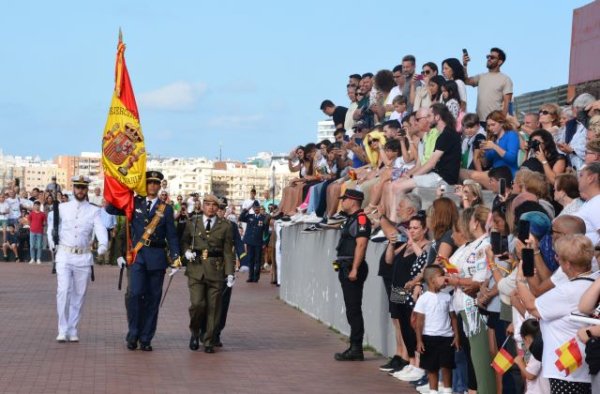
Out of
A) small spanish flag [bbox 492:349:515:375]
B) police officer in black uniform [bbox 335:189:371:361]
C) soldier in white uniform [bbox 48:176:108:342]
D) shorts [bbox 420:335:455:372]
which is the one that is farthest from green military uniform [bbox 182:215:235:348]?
small spanish flag [bbox 492:349:515:375]

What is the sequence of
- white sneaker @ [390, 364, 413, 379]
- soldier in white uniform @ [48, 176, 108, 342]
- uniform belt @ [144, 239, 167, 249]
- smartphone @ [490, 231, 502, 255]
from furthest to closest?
1. soldier in white uniform @ [48, 176, 108, 342]
2. uniform belt @ [144, 239, 167, 249]
3. white sneaker @ [390, 364, 413, 379]
4. smartphone @ [490, 231, 502, 255]

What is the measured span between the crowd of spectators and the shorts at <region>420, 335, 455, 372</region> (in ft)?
0.04

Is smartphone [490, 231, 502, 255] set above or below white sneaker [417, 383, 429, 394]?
above

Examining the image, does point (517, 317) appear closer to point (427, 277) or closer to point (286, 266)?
point (427, 277)

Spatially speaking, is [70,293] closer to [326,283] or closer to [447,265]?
[326,283]

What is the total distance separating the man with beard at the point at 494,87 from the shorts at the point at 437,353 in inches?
286

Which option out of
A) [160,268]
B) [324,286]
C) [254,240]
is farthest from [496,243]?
[254,240]

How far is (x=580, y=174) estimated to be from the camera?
32.4 feet

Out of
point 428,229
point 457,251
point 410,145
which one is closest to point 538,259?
point 457,251

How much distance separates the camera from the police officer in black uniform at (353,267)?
49.3 feet

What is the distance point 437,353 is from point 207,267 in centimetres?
483

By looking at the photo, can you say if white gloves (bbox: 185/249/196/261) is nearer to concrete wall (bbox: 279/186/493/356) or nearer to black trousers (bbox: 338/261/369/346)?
black trousers (bbox: 338/261/369/346)

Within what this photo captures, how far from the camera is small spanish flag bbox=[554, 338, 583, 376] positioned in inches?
324

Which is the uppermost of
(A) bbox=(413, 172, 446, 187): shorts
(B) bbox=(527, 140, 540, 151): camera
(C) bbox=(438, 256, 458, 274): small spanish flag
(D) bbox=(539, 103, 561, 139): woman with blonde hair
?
(D) bbox=(539, 103, 561, 139): woman with blonde hair
